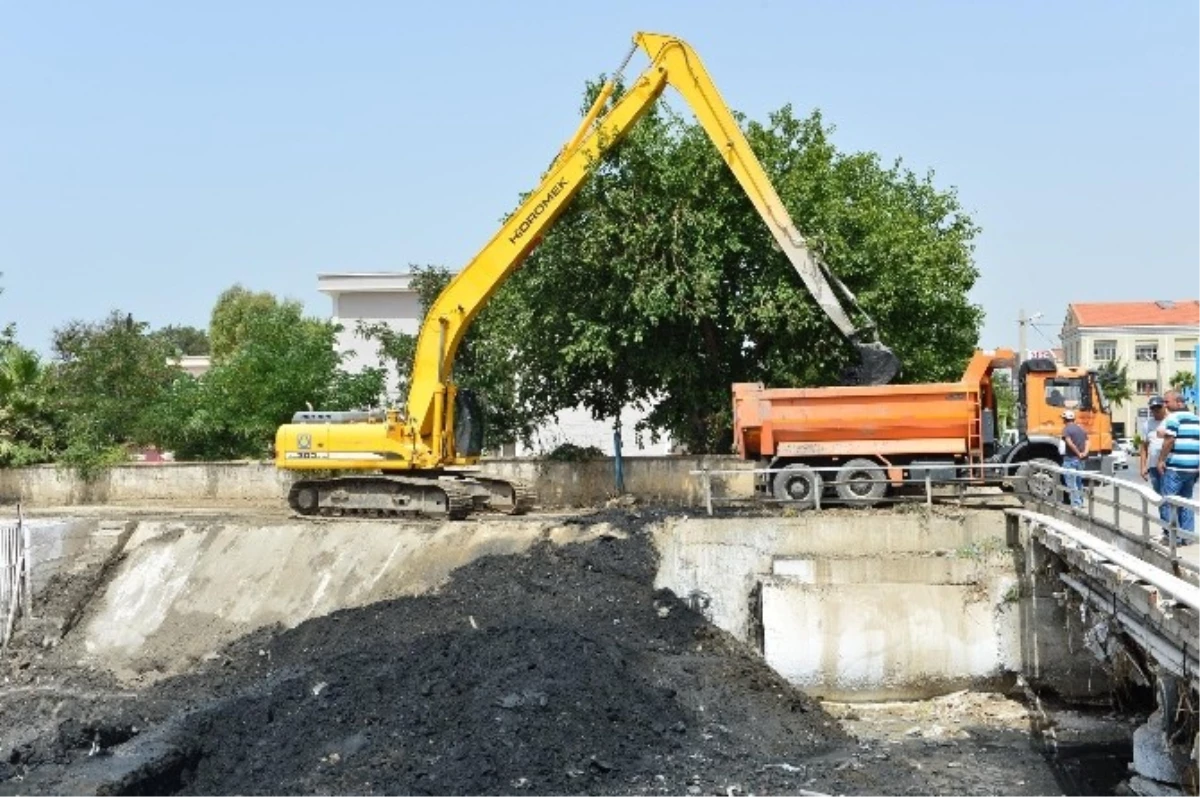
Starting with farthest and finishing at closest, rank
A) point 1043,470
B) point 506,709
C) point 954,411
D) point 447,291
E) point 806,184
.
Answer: point 806,184
point 447,291
point 954,411
point 1043,470
point 506,709

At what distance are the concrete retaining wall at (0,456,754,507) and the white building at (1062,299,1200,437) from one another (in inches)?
2669

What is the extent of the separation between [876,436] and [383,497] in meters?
8.64

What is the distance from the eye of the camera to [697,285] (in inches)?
995

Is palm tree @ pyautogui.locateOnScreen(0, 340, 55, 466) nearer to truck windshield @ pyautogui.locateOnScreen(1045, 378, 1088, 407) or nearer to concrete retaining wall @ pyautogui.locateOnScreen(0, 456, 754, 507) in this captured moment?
concrete retaining wall @ pyautogui.locateOnScreen(0, 456, 754, 507)

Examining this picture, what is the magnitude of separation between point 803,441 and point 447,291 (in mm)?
6893

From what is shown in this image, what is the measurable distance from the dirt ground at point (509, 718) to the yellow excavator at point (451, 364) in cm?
423

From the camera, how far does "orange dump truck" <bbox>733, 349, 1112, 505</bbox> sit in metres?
21.5

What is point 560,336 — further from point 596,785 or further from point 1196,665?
point 1196,665

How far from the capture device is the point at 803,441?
861 inches

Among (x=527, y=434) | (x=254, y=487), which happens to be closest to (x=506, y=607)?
(x=527, y=434)

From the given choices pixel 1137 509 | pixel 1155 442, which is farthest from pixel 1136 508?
pixel 1137 509

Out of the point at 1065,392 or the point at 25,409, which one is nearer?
the point at 1065,392

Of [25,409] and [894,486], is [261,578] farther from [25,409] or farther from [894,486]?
[25,409]

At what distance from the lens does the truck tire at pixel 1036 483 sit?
18.1 metres
